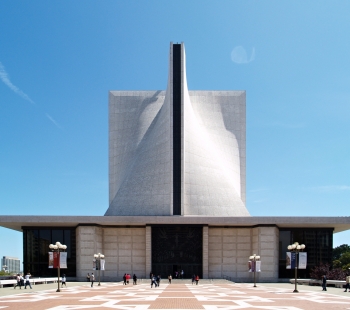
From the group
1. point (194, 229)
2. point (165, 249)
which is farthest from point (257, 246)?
point (165, 249)

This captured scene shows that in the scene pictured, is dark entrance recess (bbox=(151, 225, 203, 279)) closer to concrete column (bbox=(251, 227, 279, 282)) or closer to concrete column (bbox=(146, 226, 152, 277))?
concrete column (bbox=(146, 226, 152, 277))

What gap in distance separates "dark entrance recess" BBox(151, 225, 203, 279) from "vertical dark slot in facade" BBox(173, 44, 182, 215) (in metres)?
3.19

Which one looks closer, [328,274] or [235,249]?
[328,274]

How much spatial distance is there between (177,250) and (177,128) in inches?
599

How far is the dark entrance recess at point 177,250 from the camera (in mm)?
44750

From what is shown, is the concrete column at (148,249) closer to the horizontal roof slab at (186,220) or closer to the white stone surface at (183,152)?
the horizontal roof slab at (186,220)

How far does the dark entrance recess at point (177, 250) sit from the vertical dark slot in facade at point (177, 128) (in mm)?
3187

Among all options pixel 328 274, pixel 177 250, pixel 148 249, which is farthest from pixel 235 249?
pixel 328 274

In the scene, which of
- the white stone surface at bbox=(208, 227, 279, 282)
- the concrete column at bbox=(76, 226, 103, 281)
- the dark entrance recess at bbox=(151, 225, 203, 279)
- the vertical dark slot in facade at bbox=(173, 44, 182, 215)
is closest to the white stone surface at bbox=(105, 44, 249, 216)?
the vertical dark slot in facade at bbox=(173, 44, 182, 215)

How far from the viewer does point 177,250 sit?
1768 inches

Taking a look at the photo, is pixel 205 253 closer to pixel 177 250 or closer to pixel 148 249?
pixel 177 250

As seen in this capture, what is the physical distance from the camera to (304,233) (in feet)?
148

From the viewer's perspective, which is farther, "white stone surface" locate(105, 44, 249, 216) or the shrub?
"white stone surface" locate(105, 44, 249, 216)

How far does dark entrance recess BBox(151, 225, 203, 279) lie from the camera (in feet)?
147
